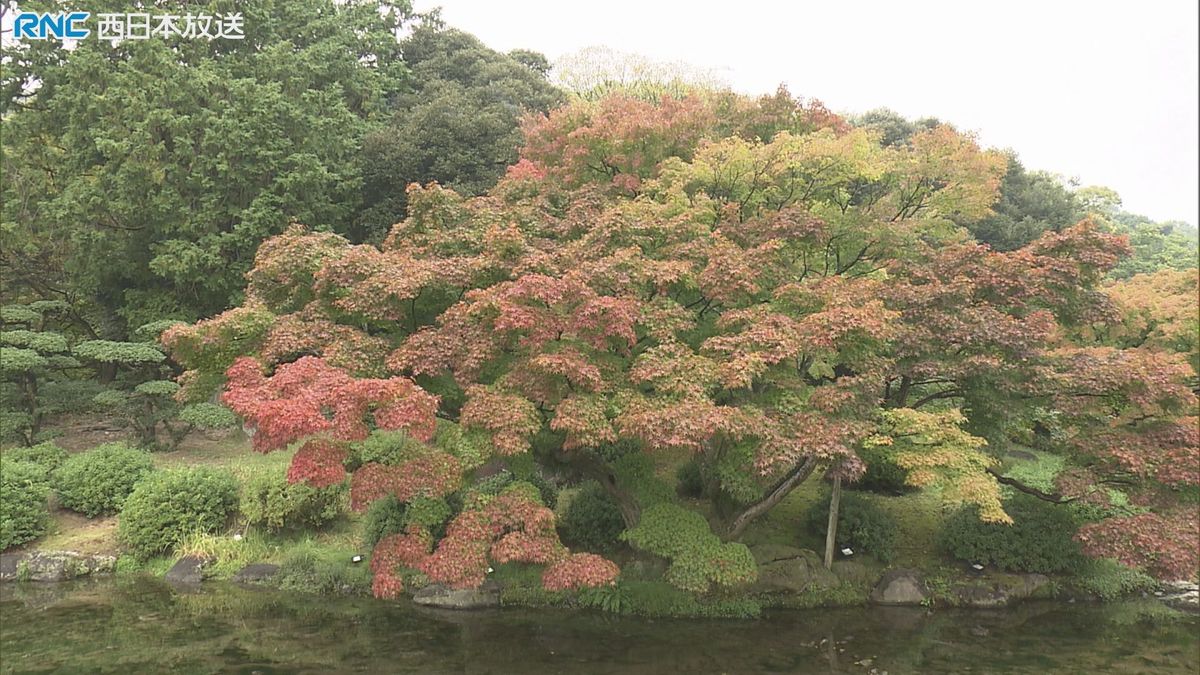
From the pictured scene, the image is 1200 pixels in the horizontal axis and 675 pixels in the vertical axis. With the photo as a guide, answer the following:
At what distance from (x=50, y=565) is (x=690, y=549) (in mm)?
10774

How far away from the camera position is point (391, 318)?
29.7 feet

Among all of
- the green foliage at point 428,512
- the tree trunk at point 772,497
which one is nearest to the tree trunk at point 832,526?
the tree trunk at point 772,497

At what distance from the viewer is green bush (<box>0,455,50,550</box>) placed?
11117 millimetres

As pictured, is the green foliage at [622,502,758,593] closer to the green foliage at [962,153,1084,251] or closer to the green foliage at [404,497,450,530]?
the green foliage at [404,497,450,530]

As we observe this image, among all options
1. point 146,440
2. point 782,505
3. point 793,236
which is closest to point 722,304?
point 793,236

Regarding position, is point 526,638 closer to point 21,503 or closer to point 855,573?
point 855,573

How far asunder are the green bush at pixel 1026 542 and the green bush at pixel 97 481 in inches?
601

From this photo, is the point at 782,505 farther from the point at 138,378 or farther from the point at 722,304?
the point at 138,378

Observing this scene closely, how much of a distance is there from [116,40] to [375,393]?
58.5 feet

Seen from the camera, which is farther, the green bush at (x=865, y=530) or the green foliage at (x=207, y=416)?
the green foliage at (x=207, y=416)

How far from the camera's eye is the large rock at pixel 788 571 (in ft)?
33.2

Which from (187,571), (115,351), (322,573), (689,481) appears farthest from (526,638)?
(115,351)

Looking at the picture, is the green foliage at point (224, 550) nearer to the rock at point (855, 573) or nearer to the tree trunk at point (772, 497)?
the tree trunk at point (772, 497)

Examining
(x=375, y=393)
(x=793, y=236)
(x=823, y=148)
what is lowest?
(x=375, y=393)
